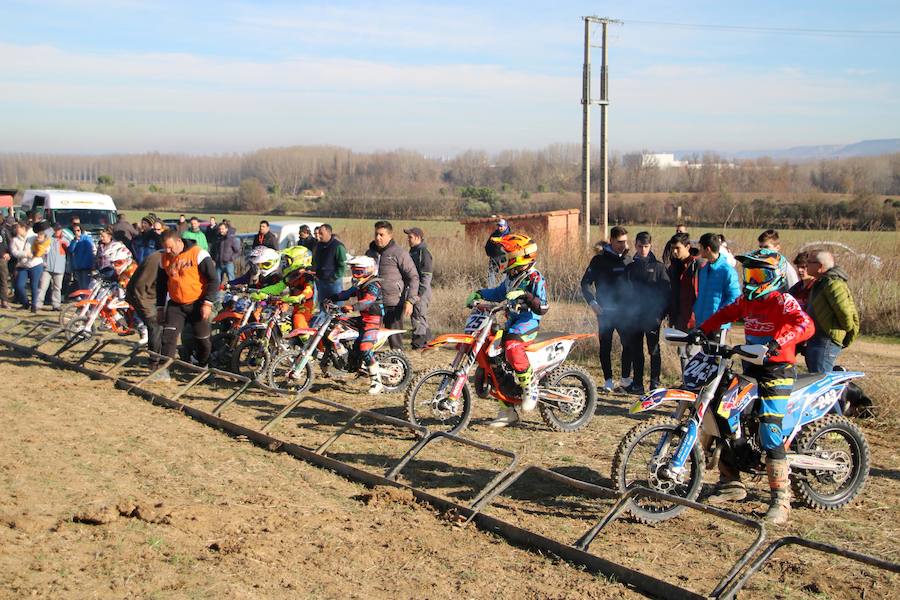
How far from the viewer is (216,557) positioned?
18.9ft

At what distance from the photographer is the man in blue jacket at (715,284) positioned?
948cm

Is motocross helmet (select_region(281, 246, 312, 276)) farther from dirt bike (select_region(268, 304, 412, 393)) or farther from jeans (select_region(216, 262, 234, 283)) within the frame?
jeans (select_region(216, 262, 234, 283))

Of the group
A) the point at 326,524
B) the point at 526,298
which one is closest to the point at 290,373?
the point at 526,298

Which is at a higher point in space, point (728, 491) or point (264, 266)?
point (264, 266)

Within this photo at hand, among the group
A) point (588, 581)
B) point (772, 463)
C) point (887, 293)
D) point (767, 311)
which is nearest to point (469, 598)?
point (588, 581)

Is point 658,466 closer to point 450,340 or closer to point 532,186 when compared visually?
point 450,340

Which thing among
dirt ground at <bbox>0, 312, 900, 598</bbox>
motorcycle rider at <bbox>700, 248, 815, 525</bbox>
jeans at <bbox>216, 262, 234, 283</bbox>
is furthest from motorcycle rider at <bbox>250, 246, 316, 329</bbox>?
jeans at <bbox>216, 262, 234, 283</bbox>

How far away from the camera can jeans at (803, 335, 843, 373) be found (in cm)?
818

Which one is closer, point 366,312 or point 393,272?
point 366,312

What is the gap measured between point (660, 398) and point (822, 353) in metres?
2.64

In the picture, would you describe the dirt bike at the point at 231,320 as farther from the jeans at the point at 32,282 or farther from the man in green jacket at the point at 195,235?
the jeans at the point at 32,282

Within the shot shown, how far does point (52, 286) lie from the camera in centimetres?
→ 1903

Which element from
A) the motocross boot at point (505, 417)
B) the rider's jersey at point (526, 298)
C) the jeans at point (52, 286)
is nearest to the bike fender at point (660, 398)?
the rider's jersey at point (526, 298)

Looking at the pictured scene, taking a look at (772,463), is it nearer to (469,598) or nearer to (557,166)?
(469,598)
